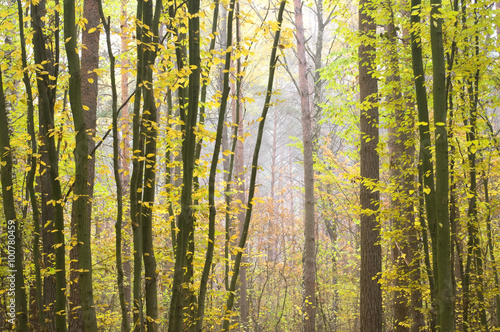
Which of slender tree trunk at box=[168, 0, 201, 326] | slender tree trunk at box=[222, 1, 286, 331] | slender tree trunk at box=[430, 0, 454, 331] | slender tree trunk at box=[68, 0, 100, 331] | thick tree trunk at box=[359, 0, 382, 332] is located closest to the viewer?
slender tree trunk at box=[168, 0, 201, 326]

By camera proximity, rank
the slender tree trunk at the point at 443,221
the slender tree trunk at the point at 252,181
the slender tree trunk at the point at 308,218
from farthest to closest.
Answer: the slender tree trunk at the point at 308,218 < the slender tree trunk at the point at 252,181 < the slender tree trunk at the point at 443,221

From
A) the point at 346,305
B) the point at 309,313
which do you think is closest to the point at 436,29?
the point at 309,313

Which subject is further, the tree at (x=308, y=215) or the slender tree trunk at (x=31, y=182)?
the tree at (x=308, y=215)

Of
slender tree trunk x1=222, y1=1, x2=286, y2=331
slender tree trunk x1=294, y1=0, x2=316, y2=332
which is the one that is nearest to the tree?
slender tree trunk x1=294, y1=0, x2=316, y2=332

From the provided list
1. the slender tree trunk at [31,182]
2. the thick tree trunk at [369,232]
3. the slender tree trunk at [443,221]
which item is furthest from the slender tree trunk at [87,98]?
the slender tree trunk at [443,221]

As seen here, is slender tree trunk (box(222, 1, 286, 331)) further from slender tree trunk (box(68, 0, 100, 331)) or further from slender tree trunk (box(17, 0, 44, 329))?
slender tree trunk (box(68, 0, 100, 331))

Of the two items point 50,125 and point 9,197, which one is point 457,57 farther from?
point 9,197

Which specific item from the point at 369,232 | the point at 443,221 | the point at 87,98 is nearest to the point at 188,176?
the point at 443,221

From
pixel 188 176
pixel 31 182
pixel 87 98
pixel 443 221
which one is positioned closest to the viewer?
pixel 188 176

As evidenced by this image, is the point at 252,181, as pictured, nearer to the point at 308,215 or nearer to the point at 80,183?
the point at 80,183

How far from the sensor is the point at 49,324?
4559 millimetres

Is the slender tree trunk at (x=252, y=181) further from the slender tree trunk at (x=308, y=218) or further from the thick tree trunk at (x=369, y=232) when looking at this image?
the slender tree trunk at (x=308, y=218)

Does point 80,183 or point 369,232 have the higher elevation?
point 80,183

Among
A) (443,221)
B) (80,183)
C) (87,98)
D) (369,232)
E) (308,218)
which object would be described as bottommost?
(369,232)
